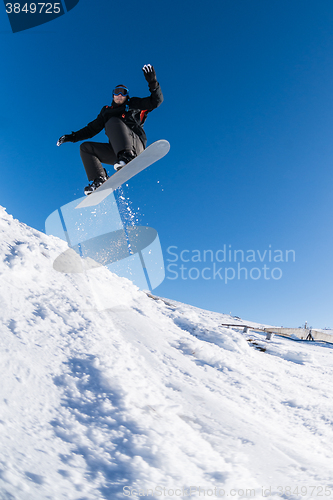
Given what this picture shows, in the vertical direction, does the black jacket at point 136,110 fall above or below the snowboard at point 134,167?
above

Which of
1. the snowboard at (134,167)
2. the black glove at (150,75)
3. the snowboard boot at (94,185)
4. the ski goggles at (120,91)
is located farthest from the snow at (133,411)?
the black glove at (150,75)

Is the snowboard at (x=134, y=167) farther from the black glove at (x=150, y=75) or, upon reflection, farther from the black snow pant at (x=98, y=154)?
the black glove at (x=150, y=75)

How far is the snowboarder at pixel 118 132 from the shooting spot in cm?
465

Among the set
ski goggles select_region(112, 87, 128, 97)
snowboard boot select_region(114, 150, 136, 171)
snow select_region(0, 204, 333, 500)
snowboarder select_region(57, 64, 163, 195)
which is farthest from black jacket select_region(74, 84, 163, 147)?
snow select_region(0, 204, 333, 500)

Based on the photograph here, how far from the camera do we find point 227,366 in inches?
150

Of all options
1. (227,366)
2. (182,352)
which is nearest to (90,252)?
(182,352)

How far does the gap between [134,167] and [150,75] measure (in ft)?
5.16

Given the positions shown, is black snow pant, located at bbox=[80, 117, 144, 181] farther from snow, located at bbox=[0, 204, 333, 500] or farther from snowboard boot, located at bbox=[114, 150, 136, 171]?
snow, located at bbox=[0, 204, 333, 500]

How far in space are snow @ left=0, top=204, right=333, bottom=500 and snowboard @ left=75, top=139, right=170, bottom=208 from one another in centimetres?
199

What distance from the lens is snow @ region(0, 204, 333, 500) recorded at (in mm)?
1626

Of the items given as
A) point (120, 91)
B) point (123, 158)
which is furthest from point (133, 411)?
point (120, 91)

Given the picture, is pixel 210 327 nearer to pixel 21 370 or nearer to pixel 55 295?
pixel 55 295

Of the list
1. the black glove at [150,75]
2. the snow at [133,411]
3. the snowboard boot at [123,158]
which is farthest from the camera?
the snowboard boot at [123,158]

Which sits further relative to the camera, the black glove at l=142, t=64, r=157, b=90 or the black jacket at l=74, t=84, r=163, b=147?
the black jacket at l=74, t=84, r=163, b=147
